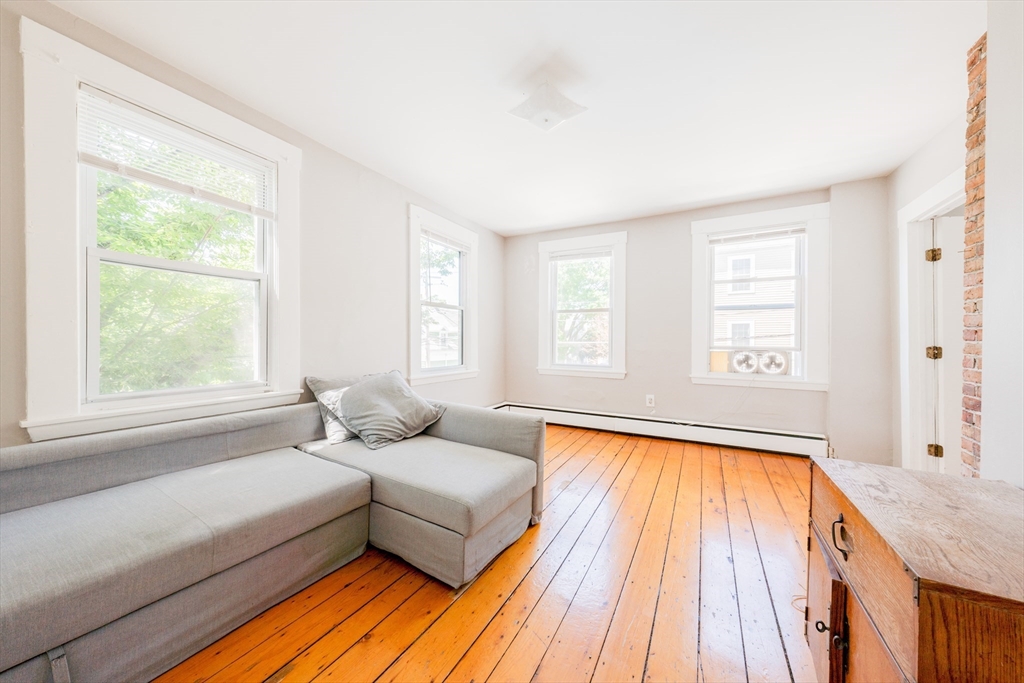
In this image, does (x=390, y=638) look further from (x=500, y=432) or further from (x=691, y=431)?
(x=691, y=431)

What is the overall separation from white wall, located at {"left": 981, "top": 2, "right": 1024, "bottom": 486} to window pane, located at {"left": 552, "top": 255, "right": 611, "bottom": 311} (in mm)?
3217

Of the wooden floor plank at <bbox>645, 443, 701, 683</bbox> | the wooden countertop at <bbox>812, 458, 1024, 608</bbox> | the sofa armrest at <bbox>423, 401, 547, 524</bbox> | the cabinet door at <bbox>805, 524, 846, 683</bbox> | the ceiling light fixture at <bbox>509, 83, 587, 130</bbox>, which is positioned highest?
the ceiling light fixture at <bbox>509, 83, 587, 130</bbox>

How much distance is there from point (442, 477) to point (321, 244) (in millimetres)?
1920

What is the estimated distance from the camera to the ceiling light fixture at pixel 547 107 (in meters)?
1.90

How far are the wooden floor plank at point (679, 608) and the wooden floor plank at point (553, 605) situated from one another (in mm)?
349

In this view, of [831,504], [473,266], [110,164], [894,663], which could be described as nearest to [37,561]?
[110,164]

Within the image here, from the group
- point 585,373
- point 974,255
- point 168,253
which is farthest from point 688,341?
point 168,253

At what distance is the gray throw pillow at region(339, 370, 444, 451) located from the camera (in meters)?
2.23

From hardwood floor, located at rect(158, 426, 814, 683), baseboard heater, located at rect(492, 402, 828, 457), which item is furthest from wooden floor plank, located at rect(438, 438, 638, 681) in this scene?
baseboard heater, located at rect(492, 402, 828, 457)

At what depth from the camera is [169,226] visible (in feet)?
6.30

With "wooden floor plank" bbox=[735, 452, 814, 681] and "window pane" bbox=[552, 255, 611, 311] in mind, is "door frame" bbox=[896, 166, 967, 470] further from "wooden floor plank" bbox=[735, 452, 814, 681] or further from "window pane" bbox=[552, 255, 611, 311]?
"window pane" bbox=[552, 255, 611, 311]

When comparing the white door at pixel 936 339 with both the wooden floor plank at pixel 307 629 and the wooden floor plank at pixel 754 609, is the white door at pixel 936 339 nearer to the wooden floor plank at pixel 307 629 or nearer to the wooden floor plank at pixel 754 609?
the wooden floor plank at pixel 754 609

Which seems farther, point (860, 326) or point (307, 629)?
point (860, 326)

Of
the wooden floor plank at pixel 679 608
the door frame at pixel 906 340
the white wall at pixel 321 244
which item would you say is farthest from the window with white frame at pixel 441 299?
the door frame at pixel 906 340
